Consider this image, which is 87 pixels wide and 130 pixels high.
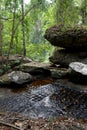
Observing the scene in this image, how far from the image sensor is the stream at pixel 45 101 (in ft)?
26.9

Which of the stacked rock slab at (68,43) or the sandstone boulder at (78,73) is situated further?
the stacked rock slab at (68,43)

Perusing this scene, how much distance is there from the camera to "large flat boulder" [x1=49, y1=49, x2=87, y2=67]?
13414mm

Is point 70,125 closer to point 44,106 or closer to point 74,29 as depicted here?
point 44,106

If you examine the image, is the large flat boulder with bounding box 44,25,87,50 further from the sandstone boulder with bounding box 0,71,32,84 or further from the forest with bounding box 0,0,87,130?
the sandstone boulder with bounding box 0,71,32,84

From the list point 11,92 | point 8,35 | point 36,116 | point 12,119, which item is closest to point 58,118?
point 36,116

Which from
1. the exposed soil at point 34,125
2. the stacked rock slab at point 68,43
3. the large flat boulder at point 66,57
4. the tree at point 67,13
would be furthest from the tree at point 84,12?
the exposed soil at point 34,125

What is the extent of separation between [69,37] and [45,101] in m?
4.85

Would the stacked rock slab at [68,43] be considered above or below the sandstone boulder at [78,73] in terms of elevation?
above

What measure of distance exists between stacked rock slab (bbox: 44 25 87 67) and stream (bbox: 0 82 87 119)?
8.65 ft

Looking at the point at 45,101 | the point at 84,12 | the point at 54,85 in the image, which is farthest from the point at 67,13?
the point at 45,101

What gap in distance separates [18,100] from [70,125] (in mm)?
3760

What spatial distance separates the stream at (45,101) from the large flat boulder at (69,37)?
9.19 ft

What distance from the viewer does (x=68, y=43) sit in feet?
42.7

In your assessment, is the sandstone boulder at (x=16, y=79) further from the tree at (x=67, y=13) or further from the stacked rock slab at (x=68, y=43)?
the tree at (x=67, y=13)
